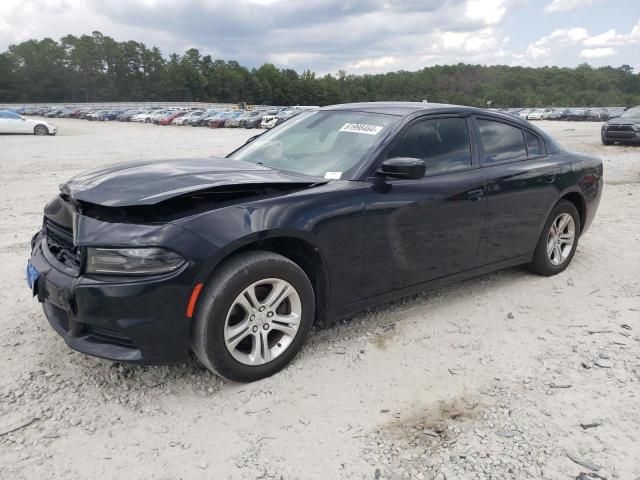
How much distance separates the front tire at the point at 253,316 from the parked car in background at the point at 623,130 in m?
20.2

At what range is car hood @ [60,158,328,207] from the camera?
9.14 ft

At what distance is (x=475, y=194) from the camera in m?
3.95

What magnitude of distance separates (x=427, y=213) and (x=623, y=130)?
761 inches

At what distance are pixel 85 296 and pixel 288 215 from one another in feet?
3.82

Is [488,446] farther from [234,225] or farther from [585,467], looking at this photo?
[234,225]

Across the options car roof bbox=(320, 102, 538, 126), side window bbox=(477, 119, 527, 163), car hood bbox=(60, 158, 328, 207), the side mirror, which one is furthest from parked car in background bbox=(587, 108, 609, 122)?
car hood bbox=(60, 158, 328, 207)

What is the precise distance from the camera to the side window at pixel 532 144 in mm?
4625

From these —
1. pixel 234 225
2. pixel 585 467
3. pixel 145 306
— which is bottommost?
pixel 585 467

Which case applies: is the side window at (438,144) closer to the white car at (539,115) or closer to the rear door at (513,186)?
the rear door at (513,186)

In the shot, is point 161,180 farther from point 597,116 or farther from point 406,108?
point 597,116

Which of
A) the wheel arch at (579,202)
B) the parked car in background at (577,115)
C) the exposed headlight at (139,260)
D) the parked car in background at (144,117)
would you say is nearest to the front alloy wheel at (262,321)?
the exposed headlight at (139,260)

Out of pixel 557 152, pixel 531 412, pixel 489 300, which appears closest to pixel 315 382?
pixel 531 412

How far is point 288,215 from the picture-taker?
300cm

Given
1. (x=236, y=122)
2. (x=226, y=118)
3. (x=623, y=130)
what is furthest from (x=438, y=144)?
(x=226, y=118)
